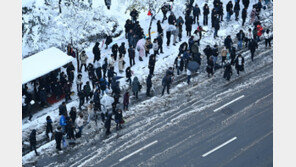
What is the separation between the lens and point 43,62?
74.8ft

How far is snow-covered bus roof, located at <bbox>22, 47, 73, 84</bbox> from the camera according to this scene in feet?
71.9

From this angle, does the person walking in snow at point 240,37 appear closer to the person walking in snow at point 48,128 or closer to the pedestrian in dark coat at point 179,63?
the pedestrian in dark coat at point 179,63

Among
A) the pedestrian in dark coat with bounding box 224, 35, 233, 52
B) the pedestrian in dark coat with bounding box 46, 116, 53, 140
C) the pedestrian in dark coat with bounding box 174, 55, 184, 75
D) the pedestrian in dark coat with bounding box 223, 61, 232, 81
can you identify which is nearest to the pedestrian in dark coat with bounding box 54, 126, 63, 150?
the pedestrian in dark coat with bounding box 46, 116, 53, 140

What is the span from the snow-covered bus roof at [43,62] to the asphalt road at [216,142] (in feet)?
20.3

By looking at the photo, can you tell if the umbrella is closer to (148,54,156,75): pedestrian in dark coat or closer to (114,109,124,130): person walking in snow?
(148,54,156,75): pedestrian in dark coat

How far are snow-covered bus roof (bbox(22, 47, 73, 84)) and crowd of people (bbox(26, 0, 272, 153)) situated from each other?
2.48ft

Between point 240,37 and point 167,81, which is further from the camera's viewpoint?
point 240,37

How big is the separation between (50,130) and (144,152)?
4.78 m

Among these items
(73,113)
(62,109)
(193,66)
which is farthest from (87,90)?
(193,66)

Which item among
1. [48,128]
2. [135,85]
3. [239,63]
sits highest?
[239,63]

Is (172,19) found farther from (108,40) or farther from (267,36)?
(267,36)

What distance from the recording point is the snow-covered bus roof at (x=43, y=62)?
21906 mm

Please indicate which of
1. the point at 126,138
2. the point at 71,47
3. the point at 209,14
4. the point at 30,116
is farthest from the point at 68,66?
the point at 209,14

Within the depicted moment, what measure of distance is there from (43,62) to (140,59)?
228 inches
